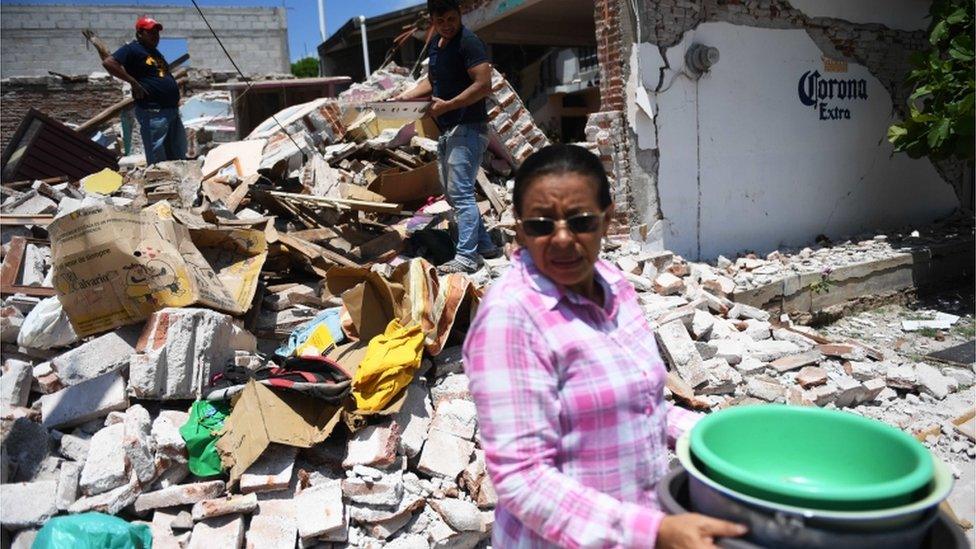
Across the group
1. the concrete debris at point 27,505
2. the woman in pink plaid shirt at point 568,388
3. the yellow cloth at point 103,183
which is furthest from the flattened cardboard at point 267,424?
the yellow cloth at point 103,183

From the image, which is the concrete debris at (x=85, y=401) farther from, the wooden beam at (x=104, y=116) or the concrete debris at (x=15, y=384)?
the wooden beam at (x=104, y=116)

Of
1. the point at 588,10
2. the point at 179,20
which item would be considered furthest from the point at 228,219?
the point at 179,20

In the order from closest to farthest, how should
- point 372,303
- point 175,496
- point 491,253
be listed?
point 175,496 < point 372,303 < point 491,253

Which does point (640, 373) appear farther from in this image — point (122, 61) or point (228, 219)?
point (122, 61)

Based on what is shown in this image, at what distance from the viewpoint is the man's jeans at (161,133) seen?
659 centimetres

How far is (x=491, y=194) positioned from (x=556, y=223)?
5.12 meters

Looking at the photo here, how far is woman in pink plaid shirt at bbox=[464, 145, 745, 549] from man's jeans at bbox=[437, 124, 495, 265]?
11.4 feet

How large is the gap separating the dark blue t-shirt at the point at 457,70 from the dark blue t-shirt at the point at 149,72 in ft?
10.5

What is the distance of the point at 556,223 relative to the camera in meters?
1.39

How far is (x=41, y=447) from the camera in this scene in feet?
10.5

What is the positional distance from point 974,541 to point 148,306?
4.45m

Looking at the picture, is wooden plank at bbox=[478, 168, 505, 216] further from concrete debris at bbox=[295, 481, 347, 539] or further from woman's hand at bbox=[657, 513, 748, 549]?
woman's hand at bbox=[657, 513, 748, 549]

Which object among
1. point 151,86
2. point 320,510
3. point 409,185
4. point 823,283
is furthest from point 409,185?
point 823,283

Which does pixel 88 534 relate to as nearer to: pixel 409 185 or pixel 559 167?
pixel 559 167
